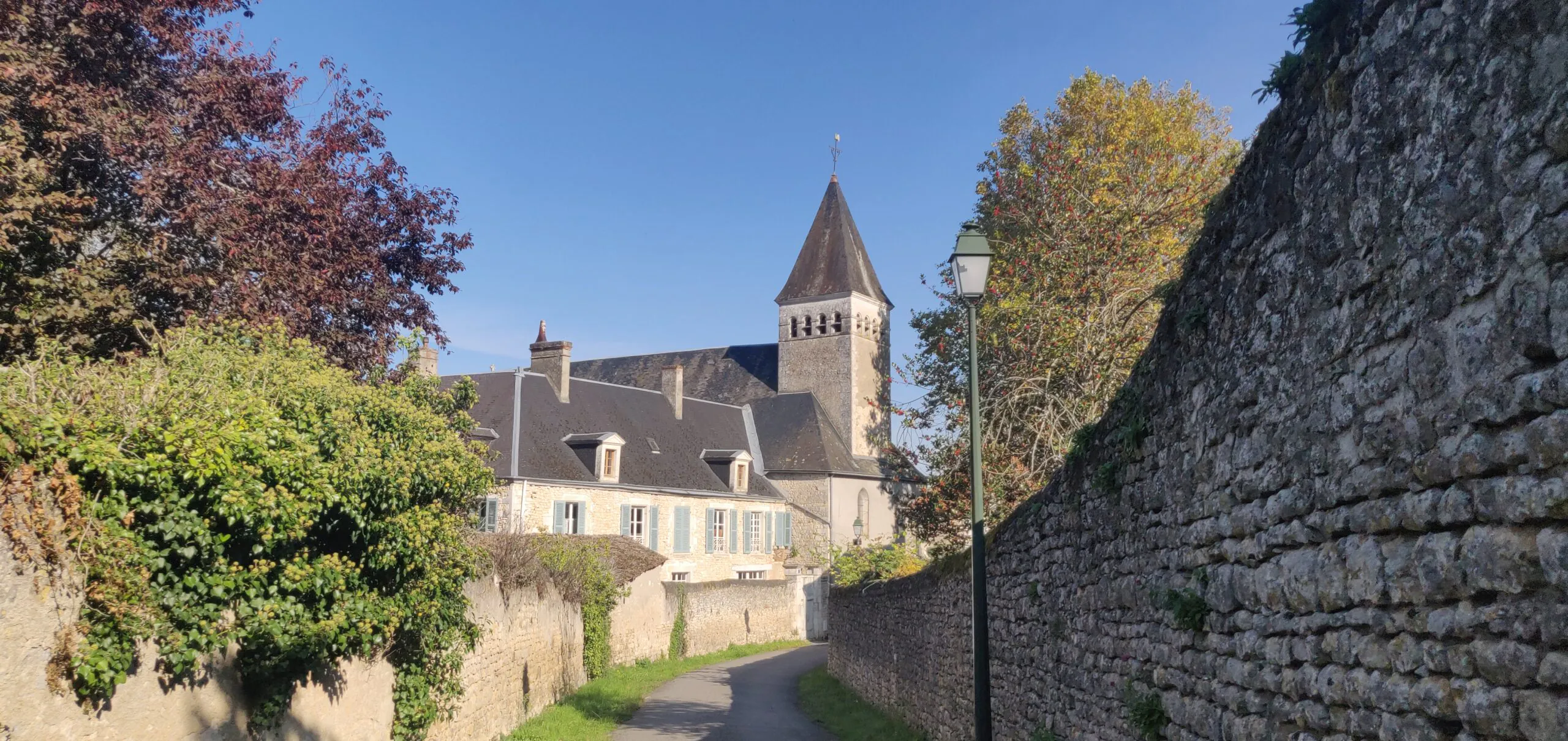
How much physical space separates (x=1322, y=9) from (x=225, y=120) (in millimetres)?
9391

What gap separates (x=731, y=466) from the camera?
36031 millimetres

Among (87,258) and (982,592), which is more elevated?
(87,258)

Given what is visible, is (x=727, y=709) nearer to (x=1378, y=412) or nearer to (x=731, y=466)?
(x=1378, y=412)

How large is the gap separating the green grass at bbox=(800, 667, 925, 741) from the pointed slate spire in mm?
29582

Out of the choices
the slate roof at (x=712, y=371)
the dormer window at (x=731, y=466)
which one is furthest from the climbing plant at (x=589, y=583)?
the slate roof at (x=712, y=371)

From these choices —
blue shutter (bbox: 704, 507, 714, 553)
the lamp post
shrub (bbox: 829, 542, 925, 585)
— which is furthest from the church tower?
the lamp post

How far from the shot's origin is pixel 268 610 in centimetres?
647

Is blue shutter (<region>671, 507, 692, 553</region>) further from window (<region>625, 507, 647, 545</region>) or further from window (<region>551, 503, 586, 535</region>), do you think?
→ window (<region>551, 503, 586, 535</region>)

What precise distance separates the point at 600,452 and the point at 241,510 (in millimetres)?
24918

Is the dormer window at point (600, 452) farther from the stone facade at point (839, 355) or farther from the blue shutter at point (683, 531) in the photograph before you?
the stone facade at point (839, 355)

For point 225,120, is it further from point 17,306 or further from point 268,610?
point 268,610

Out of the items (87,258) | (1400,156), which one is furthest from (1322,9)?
(87,258)

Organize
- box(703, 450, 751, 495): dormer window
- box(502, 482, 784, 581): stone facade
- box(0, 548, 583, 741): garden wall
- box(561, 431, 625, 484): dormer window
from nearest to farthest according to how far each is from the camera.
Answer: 1. box(0, 548, 583, 741): garden wall
2. box(502, 482, 784, 581): stone facade
3. box(561, 431, 625, 484): dormer window
4. box(703, 450, 751, 495): dormer window

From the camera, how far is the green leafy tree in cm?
1303
